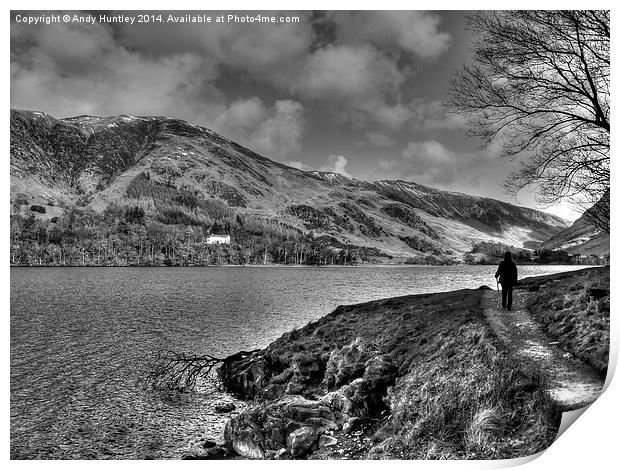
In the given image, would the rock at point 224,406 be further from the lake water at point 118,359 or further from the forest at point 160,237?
the forest at point 160,237

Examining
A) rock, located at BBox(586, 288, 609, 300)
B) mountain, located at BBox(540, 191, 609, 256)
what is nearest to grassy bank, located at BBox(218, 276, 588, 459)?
rock, located at BBox(586, 288, 609, 300)

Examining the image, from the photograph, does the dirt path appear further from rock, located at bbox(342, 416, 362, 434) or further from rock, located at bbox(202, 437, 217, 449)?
rock, located at bbox(202, 437, 217, 449)

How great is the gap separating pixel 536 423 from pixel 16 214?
74.3m

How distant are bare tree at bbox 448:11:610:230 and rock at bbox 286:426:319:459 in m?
8.92

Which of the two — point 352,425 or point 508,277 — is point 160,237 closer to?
point 508,277

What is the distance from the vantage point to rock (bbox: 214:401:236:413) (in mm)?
11281

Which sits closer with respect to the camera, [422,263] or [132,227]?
[422,263]

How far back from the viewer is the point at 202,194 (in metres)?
159

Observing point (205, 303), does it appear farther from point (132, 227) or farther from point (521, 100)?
point (132, 227)

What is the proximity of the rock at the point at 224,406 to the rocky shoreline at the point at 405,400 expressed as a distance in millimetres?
754

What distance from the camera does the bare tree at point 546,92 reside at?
10234 millimetres

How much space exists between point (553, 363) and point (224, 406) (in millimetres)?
8602
